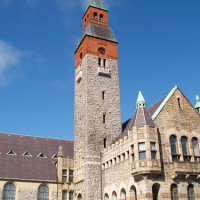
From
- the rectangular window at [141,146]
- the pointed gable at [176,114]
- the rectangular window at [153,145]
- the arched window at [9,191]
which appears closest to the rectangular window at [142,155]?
the rectangular window at [141,146]

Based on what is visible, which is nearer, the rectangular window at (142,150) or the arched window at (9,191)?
the rectangular window at (142,150)

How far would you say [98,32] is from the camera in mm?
47125

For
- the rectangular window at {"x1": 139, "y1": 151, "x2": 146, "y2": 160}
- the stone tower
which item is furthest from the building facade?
the rectangular window at {"x1": 139, "y1": 151, "x2": 146, "y2": 160}

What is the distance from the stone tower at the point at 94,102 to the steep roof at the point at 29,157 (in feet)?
16.5

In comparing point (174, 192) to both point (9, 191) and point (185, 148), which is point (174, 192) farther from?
point (9, 191)

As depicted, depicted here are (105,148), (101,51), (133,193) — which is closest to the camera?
(133,193)

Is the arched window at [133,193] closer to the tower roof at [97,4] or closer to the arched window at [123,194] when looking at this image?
the arched window at [123,194]

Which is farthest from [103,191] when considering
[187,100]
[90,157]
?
[187,100]

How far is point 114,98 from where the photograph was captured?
144 ft

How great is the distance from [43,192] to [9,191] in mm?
4524

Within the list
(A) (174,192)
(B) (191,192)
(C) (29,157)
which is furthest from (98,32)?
(B) (191,192)

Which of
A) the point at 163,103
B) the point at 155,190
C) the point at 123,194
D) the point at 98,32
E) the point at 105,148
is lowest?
the point at 123,194

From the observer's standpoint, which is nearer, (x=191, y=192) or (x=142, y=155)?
(x=142, y=155)

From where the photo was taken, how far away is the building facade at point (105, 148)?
31.1 metres
